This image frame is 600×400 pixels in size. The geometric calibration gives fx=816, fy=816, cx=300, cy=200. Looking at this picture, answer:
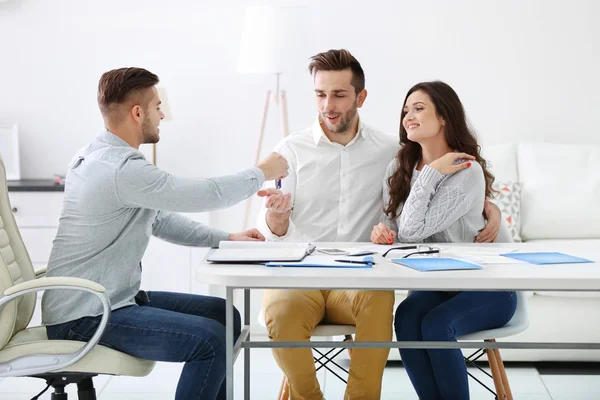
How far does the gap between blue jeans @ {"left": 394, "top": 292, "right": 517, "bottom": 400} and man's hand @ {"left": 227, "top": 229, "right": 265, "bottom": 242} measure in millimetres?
509

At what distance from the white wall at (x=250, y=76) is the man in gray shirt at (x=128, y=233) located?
78.2 inches

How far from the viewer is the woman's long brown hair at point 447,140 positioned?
275 cm

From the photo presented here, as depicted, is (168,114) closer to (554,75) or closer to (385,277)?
(554,75)

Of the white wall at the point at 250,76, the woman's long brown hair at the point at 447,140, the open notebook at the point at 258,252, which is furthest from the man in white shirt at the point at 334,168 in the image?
the white wall at the point at 250,76

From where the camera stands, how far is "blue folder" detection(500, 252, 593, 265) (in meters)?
2.10

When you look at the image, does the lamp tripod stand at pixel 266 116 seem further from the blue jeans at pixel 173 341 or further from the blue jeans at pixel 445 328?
the blue jeans at pixel 173 341

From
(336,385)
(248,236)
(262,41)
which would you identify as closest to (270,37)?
(262,41)

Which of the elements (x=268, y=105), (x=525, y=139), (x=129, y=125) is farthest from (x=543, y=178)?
(x=129, y=125)

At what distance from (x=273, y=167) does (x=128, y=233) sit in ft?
1.74

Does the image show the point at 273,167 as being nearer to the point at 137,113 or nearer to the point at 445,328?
the point at 137,113

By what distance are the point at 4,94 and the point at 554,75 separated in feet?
9.74

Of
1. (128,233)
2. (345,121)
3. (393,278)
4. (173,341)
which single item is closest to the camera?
(393,278)

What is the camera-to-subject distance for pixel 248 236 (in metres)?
2.63

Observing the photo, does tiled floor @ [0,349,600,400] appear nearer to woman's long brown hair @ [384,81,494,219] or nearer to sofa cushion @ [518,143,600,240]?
sofa cushion @ [518,143,600,240]
